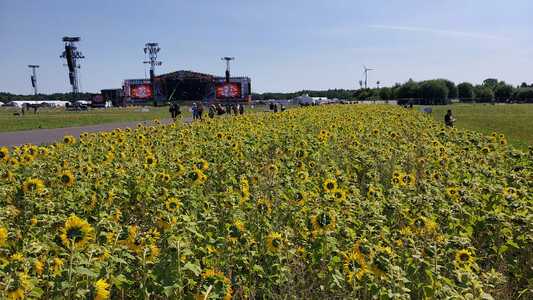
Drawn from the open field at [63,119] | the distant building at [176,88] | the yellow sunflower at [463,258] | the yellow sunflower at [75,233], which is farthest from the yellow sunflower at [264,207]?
the distant building at [176,88]

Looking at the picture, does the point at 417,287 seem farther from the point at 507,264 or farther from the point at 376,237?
the point at 507,264

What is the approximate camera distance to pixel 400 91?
144 m

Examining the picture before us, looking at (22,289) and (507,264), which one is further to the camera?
(507,264)

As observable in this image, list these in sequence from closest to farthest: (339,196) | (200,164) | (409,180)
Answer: (339,196) < (409,180) < (200,164)

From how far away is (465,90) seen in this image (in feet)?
490

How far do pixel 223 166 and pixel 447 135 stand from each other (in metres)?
5.97

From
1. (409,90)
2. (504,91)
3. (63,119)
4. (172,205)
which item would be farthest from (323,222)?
(504,91)

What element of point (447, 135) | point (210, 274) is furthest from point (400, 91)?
point (210, 274)

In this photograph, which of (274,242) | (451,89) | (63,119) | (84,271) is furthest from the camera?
(451,89)

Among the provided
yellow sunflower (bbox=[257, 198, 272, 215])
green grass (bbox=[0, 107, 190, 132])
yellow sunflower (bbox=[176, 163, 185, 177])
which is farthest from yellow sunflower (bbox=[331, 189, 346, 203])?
green grass (bbox=[0, 107, 190, 132])

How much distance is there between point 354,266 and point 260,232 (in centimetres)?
119

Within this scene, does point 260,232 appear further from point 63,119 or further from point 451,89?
point 451,89

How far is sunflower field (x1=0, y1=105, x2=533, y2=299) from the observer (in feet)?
9.59

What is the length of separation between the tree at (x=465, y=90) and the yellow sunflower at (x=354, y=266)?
155 meters
